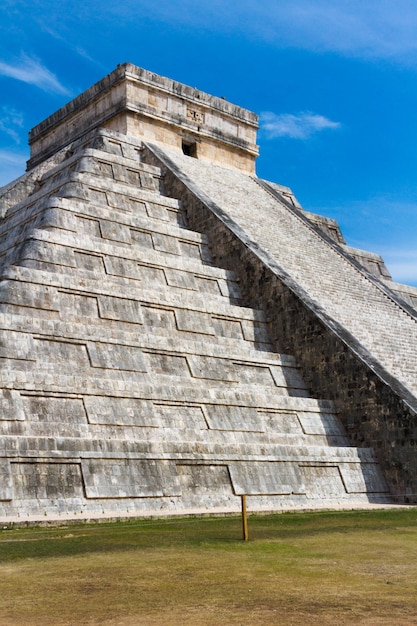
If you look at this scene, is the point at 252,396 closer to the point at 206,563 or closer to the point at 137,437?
the point at 137,437

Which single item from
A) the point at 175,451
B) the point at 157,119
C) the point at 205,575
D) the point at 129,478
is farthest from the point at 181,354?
the point at 157,119

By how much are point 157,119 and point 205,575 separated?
1987 centimetres

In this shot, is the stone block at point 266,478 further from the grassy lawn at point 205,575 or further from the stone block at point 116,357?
the grassy lawn at point 205,575

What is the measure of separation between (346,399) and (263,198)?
1022cm

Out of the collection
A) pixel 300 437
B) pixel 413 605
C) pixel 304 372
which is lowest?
pixel 413 605

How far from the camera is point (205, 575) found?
621 cm

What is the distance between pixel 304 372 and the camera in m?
16.4

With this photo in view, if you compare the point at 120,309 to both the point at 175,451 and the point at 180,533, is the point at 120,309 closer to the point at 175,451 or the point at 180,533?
the point at 175,451

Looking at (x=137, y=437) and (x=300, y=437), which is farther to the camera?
(x=300, y=437)

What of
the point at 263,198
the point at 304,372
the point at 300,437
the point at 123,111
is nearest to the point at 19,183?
the point at 123,111

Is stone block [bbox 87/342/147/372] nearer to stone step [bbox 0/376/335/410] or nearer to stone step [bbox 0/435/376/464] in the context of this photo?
stone step [bbox 0/376/335/410]

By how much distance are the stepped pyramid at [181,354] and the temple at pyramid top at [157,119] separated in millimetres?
1689

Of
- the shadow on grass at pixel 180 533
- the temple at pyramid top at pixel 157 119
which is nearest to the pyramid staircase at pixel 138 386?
the shadow on grass at pixel 180 533

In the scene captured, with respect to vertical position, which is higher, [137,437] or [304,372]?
[304,372]
